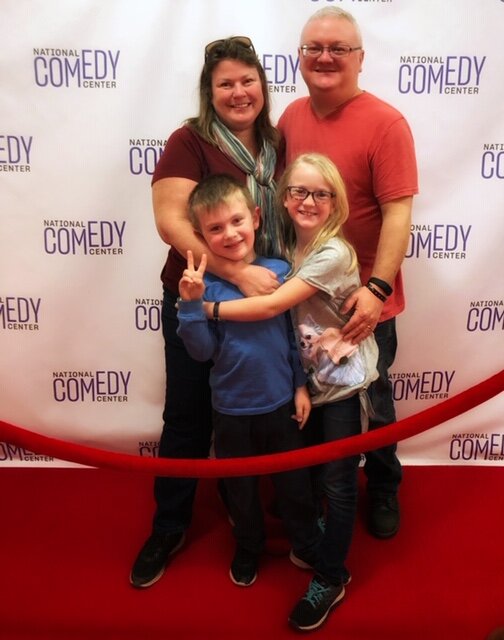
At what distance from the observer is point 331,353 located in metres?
2.05

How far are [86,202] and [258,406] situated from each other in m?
1.18

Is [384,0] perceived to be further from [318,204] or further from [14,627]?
[14,627]

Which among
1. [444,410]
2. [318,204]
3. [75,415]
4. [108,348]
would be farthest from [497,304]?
[75,415]

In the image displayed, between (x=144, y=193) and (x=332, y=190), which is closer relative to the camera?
(x=332, y=190)

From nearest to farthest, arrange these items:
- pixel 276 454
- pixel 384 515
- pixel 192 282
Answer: pixel 192 282, pixel 276 454, pixel 384 515

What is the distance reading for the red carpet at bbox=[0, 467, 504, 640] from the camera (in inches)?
86.4

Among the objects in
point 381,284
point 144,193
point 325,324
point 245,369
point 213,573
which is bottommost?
point 213,573

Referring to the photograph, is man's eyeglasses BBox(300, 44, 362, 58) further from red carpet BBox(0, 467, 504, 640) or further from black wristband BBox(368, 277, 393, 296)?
red carpet BBox(0, 467, 504, 640)

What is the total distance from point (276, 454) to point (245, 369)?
0.92 ft

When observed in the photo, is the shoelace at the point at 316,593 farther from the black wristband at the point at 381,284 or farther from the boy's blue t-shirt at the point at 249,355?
the black wristband at the point at 381,284

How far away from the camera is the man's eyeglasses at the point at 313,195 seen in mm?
1945

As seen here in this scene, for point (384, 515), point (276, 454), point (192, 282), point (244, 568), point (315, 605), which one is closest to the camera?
point (192, 282)

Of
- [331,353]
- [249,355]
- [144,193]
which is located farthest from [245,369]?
[144,193]

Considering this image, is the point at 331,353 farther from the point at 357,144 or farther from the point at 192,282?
the point at 357,144
